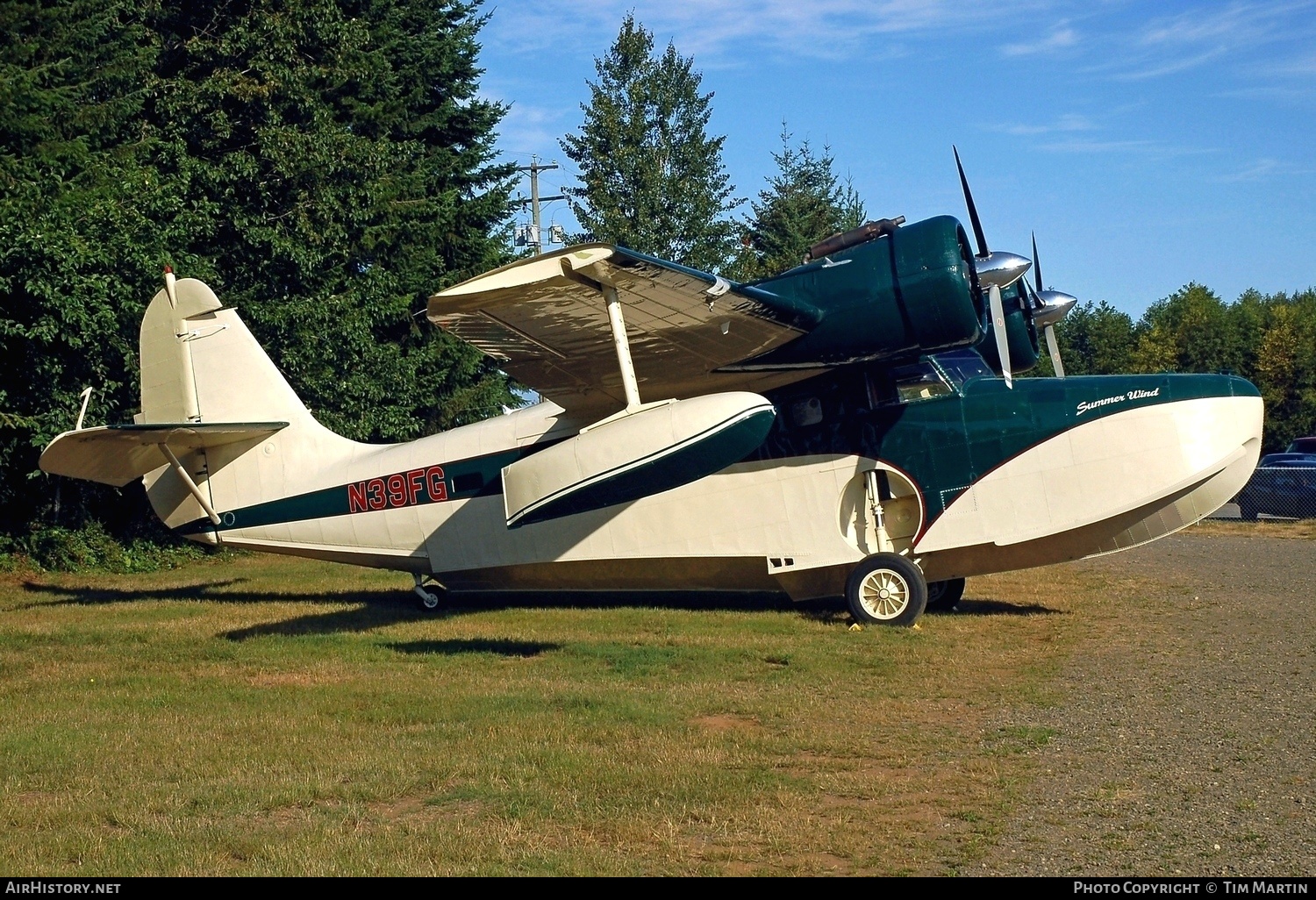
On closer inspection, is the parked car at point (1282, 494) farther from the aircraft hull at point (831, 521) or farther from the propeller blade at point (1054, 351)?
the aircraft hull at point (831, 521)

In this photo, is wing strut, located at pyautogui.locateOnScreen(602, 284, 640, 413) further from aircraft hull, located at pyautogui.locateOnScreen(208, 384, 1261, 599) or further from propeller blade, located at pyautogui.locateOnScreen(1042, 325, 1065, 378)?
propeller blade, located at pyautogui.locateOnScreen(1042, 325, 1065, 378)

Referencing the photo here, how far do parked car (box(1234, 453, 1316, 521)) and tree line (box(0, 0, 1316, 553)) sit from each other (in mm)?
14397

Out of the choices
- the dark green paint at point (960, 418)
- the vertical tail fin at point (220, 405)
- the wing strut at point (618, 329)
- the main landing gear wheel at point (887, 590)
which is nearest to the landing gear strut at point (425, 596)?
the vertical tail fin at point (220, 405)

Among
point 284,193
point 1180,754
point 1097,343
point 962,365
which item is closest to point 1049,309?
point 962,365

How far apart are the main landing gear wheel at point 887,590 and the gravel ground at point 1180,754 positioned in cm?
164

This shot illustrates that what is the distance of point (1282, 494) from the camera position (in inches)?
1046

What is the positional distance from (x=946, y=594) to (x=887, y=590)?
1.68 meters

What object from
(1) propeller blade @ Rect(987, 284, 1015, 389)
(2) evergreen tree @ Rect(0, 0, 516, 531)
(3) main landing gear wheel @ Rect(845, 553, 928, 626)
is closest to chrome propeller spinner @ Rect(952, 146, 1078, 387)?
(1) propeller blade @ Rect(987, 284, 1015, 389)

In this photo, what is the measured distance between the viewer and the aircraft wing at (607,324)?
9.72m

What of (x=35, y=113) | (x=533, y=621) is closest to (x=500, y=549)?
(x=533, y=621)

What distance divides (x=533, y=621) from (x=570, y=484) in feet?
11.1

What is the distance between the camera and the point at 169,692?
9344 millimetres

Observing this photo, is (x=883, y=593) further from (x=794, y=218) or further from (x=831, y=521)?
(x=794, y=218)

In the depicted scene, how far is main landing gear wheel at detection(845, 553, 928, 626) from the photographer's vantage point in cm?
1156
